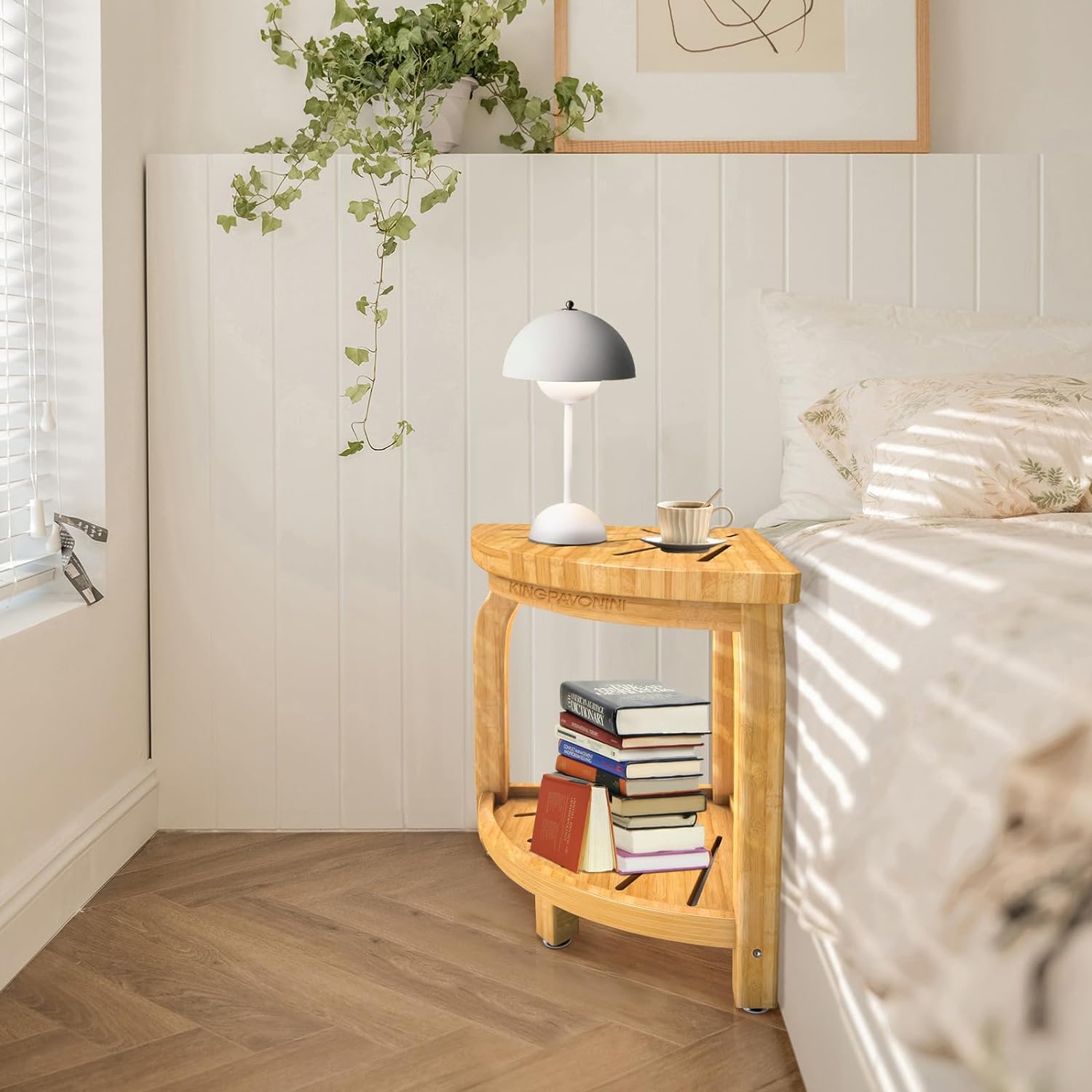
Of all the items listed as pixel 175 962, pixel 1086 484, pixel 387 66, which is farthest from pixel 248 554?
pixel 1086 484

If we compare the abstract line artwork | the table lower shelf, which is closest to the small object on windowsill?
the table lower shelf

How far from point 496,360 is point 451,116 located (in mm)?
496

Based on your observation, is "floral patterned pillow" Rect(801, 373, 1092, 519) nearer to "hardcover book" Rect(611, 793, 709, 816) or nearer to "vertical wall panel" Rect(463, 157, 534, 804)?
"hardcover book" Rect(611, 793, 709, 816)

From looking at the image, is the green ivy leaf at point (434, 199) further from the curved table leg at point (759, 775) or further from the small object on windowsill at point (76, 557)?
the curved table leg at point (759, 775)

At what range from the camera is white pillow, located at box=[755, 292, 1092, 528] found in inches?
71.2

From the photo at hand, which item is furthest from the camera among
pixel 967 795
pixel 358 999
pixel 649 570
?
pixel 358 999

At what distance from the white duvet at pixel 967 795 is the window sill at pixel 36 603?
49.0 inches

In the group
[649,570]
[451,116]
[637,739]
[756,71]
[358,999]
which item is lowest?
[358,999]

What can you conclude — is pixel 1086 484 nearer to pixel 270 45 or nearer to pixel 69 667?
pixel 69 667

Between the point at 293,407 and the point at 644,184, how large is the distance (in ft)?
2.75

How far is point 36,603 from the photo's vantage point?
179 cm

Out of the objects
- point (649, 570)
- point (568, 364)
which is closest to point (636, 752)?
point (649, 570)

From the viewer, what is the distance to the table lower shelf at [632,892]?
144 centimetres

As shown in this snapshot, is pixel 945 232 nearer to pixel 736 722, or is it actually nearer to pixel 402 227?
pixel 402 227
